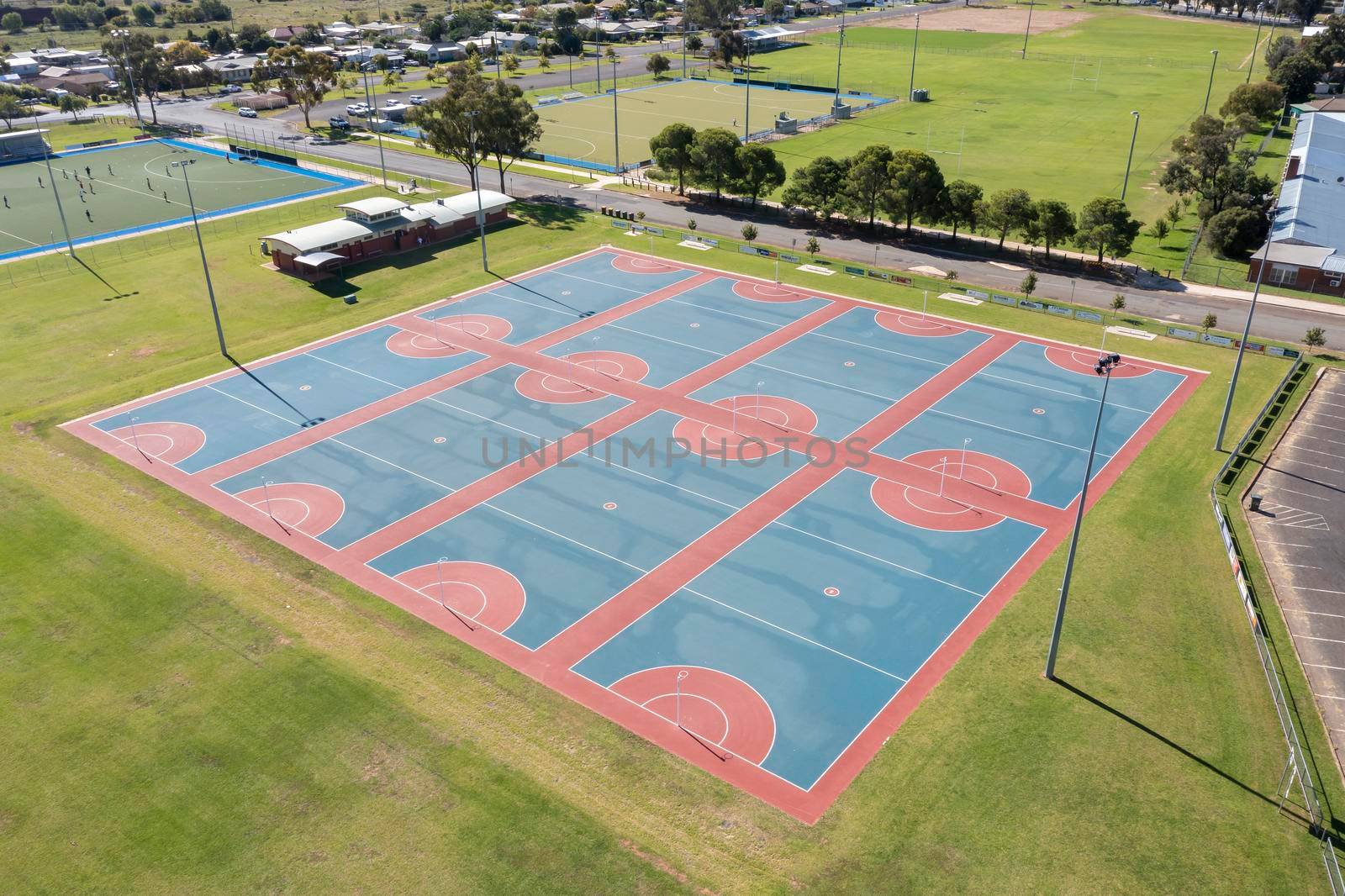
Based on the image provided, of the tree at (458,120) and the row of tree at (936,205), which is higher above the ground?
the tree at (458,120)

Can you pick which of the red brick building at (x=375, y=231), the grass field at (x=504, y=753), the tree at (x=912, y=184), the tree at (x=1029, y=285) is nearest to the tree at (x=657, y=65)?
the red brick building at (x=375, y=231)

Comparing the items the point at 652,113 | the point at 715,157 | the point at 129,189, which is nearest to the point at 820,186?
the point at 715,157

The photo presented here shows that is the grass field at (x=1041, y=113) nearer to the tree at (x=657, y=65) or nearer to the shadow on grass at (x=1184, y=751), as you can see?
the tree at (x=657, y=65)

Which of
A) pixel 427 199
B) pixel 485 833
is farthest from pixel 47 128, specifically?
pixel 485 833

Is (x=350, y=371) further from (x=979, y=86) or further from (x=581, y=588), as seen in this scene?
(x=979, y=86)

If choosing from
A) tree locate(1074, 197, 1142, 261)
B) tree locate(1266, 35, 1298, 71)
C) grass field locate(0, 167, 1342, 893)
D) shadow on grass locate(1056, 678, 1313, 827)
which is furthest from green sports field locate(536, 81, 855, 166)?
shadow on grass locate(1056, 678, 1313, 827)

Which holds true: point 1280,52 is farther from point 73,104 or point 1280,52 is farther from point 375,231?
point 73,104

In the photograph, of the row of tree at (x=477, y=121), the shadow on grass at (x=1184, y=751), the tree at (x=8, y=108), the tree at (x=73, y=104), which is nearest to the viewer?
the shadow on grass at (x=1184, y=751)
